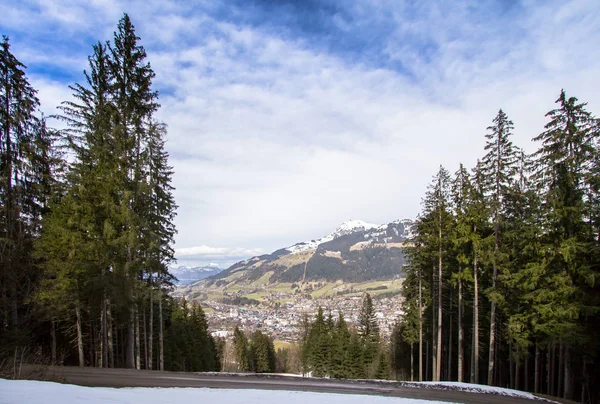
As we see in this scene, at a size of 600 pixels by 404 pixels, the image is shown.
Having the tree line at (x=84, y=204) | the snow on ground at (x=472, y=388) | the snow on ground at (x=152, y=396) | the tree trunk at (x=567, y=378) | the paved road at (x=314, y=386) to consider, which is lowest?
the tree trunk at (x=567, y=378)

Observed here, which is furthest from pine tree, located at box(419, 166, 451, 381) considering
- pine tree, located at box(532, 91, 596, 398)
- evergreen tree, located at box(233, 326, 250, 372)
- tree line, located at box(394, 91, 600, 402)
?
evergreen tree, located at box(233, 326, 250, 372)

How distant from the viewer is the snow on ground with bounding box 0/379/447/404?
6.32 meters

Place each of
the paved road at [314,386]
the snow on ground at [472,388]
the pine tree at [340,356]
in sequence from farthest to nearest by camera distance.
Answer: the pine tree at [340,356] → the snow on ground at [472,388] → the paved road at [314,386]

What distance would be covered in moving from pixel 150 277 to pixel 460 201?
1921 cm

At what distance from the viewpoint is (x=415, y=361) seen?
37531 millimetres

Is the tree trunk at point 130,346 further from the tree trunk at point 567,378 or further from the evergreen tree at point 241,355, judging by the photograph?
the evergreen tree at point 241,355

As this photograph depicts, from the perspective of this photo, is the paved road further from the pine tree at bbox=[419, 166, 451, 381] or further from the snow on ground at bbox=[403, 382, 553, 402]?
the pine tree at bbox=[419, 166, 451, 381]

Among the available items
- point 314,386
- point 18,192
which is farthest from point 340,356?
point 18,192

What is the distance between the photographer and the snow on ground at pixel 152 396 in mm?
6321

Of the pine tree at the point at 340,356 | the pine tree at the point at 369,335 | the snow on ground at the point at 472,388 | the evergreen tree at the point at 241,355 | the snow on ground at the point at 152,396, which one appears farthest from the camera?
the evergreen tree at the point at 241,355

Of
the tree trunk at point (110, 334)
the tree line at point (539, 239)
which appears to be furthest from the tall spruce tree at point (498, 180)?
the tree trunk at point (110, 334)

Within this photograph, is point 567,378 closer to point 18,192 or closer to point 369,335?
point 18,192

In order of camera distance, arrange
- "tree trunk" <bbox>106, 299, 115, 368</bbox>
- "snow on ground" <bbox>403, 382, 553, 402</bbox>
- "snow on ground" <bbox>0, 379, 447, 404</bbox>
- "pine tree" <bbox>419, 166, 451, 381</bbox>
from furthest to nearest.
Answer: "pine tree" <bbox>419, 166, 451, 381</bbox> → "tree trunk" <bbox>106, 299, 115, 368</bbox> → "snow on ground" <bbox>403, 382, 553, 402</bbox> → "snow on ground" <bbox>0, 379, 447, 404</bbox>

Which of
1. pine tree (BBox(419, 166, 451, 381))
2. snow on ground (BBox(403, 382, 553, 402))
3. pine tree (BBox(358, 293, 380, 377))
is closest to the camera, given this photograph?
snow on ground (BBox(403, 382, 553, 402))
